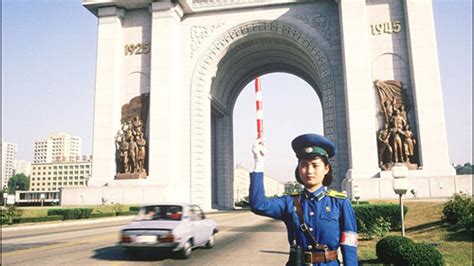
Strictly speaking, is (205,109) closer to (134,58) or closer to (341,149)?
(134,58)

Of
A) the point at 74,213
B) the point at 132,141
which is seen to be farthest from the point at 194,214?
the point at 132,141

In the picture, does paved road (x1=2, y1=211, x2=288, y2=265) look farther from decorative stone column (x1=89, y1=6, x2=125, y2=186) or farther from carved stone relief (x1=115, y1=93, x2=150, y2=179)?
decorative stone column (x1=89, y1=6, x2=125, y2=186)

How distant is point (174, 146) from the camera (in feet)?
95.1

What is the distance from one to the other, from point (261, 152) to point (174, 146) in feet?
85.9

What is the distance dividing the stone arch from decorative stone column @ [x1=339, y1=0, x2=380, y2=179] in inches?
78.1

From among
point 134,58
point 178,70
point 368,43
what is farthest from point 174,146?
point 368,43

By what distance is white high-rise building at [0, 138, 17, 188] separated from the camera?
529 ft

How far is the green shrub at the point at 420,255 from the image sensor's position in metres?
7.00

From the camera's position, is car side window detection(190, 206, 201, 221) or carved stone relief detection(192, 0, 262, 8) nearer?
car side window detection(190, 206, 201, 221)

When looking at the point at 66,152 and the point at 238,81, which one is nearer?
the point at 238,81

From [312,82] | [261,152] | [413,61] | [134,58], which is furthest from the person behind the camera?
[312,82]

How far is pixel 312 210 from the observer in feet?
11.4

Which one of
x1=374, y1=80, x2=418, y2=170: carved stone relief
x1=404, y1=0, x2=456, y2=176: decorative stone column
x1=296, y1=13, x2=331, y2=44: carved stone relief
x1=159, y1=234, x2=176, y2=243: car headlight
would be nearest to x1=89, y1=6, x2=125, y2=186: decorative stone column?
x1=296, y1=13, x2=331, y2=44: carved stone relief

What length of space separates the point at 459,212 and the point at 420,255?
8102mm
